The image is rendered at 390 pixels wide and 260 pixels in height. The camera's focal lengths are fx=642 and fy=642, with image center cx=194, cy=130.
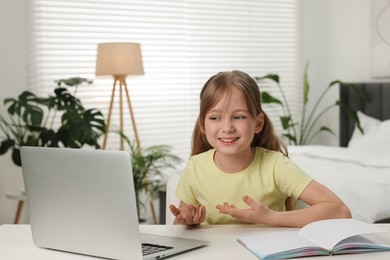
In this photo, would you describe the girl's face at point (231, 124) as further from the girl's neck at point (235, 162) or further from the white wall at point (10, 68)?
the white wall at point (10, 68)

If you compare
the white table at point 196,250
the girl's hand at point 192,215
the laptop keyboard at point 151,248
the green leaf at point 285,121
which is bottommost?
the green leaf at point 285,121

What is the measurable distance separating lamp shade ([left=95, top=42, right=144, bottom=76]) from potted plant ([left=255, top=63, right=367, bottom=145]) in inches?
46.4

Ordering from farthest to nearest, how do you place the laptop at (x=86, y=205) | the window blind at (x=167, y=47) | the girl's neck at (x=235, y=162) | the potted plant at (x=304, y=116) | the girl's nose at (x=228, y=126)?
the potted plant at (x=304, y=116)
the window blind at (x=167, y=47)
the girl's neck at (x=235, y=162)
the girl's nose at (x=228, y=126)
the laptop at (x=86, y=205)

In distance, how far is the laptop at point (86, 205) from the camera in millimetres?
1266

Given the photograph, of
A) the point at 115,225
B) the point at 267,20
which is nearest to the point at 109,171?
the point at 115,225

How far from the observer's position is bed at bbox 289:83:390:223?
2689 mm

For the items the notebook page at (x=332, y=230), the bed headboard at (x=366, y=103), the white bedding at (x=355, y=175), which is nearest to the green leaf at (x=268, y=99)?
the bed headboard at (x=366, y=103)

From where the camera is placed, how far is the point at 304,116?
17.8 ft

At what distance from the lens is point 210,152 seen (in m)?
1.86

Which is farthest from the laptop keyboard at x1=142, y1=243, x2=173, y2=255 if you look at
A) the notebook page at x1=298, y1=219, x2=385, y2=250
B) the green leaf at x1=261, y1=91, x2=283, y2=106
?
the green leaf at x1=261, y1=91, x2=283, y2=106

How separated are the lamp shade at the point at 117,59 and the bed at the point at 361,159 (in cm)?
113

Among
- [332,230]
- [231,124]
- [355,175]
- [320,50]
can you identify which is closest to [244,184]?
[231,124]

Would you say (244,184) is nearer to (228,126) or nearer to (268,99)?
(228,126)

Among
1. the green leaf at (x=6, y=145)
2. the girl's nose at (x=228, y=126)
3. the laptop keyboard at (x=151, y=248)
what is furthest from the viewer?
the green leaf at (x=6, y=145)
